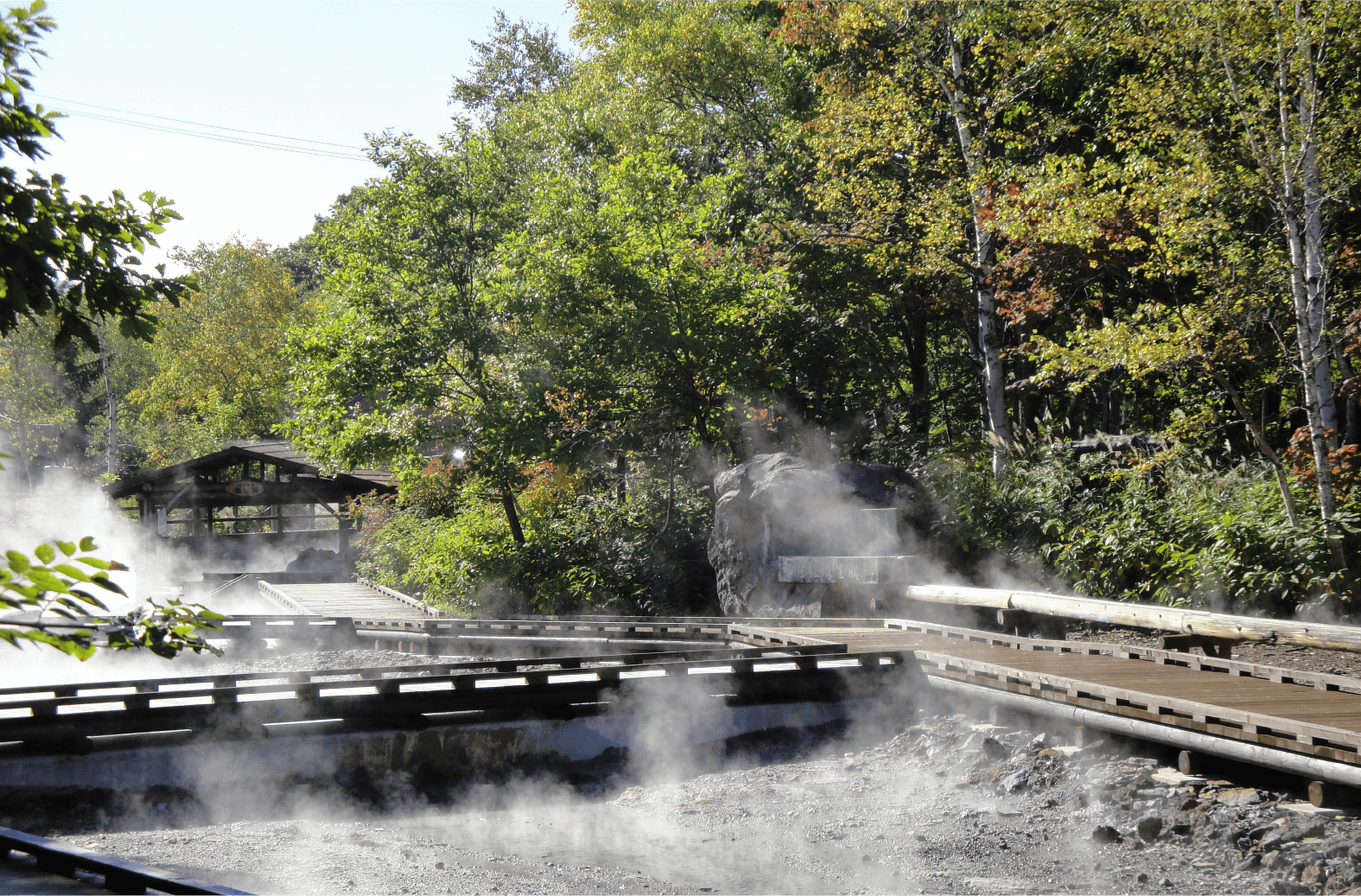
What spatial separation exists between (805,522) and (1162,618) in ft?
18.9

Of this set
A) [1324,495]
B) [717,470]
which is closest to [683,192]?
[717,470]

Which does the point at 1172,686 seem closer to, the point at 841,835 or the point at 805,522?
the point at 841,835

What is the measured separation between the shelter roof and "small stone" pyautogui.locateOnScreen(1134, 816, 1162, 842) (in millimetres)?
25778

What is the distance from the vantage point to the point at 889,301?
18.7 meters

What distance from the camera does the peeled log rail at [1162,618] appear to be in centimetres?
758

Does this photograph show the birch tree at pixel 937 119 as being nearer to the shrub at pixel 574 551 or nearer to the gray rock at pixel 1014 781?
the shrub at pixel 574 551

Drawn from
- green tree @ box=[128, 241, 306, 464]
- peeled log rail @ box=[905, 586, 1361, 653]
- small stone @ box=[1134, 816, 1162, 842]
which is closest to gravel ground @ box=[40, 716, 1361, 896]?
small stone @ box=[1134, 816, 1162, 842]

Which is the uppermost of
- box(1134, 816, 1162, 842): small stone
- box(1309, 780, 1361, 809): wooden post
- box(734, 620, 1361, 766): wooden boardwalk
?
box(734, 620, 1361, 766): wooden boardwalk

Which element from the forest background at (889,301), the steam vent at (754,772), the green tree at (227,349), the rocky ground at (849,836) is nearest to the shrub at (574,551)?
the forest background at (889,301)

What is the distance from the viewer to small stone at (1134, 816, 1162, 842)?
5754 millimetres

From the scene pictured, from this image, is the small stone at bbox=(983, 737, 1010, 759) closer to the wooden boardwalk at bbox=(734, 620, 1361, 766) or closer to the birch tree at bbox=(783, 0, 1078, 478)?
the wooden boardwalk at bbox=(734, 620, 1361, 766)

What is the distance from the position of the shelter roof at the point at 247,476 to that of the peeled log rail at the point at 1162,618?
2136 centimetres

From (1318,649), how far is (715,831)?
660 centimetres

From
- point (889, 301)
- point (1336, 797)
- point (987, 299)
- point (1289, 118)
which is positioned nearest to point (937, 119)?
point (889, 301)
